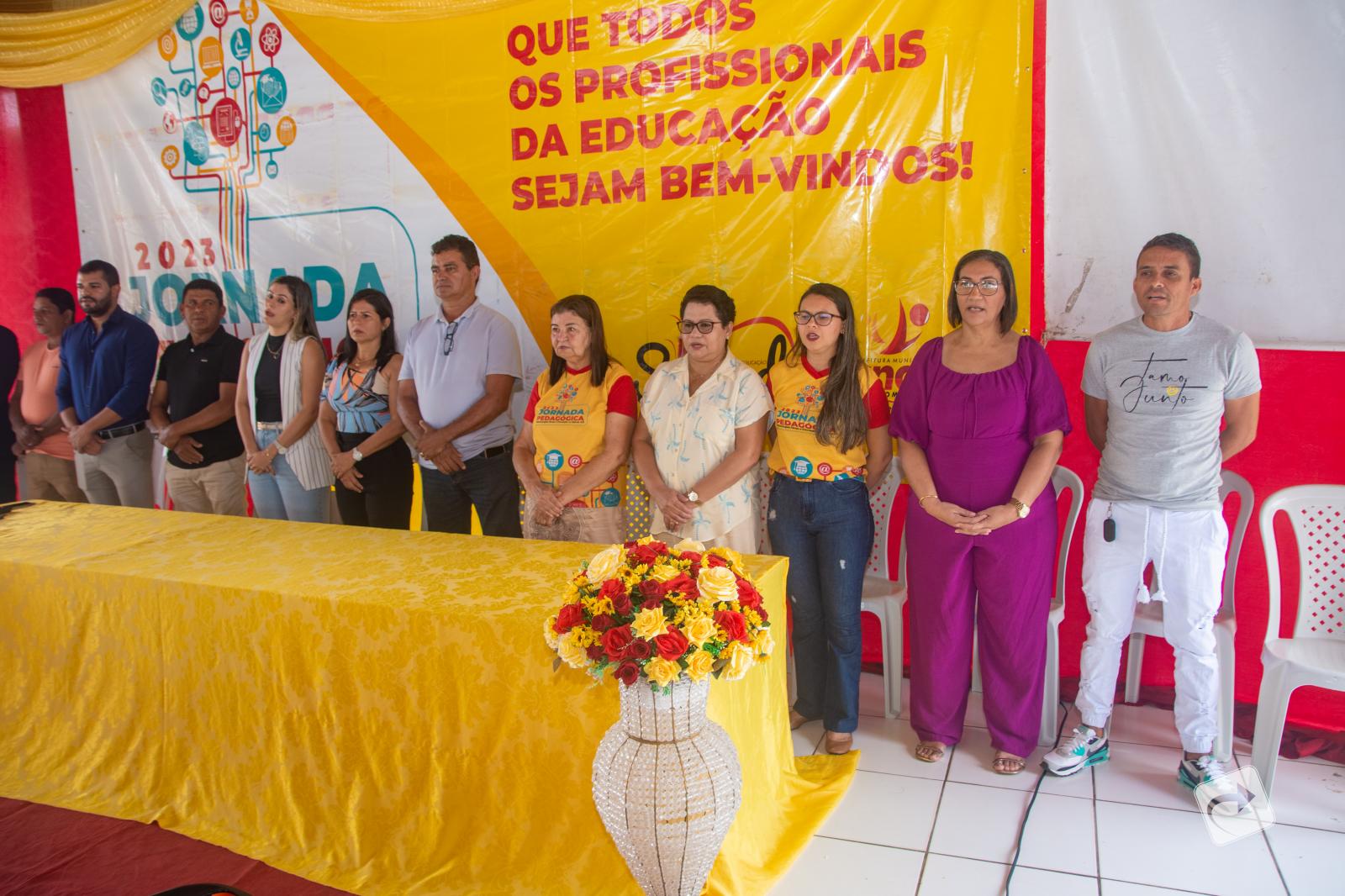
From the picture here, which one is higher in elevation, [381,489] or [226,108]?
[226,108]

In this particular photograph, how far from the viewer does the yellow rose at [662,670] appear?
5.00 feet

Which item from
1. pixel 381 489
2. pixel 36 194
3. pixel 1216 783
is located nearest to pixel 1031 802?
pixel 1216 783

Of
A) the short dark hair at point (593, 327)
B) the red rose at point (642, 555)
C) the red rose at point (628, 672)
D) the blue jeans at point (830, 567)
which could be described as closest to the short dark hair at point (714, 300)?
the short dark hair at point (593, 327)

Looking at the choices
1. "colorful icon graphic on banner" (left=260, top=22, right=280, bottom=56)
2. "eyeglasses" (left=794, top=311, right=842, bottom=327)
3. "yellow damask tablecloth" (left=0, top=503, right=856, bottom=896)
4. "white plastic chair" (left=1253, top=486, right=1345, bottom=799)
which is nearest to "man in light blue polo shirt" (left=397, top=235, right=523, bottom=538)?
"yellow damask tablecloth" (left=0, top=503, right=856, bottom=896)

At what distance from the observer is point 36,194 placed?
4.87 m

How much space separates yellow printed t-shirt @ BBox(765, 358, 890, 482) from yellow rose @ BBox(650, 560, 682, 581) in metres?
1.30

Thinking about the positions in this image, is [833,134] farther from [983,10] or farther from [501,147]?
[501,147]

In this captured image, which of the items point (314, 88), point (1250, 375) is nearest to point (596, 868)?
point (1250, 375)

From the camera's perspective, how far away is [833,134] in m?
3.24

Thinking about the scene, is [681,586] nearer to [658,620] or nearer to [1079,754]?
[658,620]

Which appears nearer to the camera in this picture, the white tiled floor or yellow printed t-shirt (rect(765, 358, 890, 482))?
the white tiled floor

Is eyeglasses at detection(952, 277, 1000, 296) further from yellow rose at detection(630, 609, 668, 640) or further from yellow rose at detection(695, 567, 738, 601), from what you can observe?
yellow rose at detection(630, 609, 668, 640)

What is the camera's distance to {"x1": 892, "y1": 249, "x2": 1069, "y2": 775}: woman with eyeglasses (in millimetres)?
2670

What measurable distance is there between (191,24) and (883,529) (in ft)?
13.0
